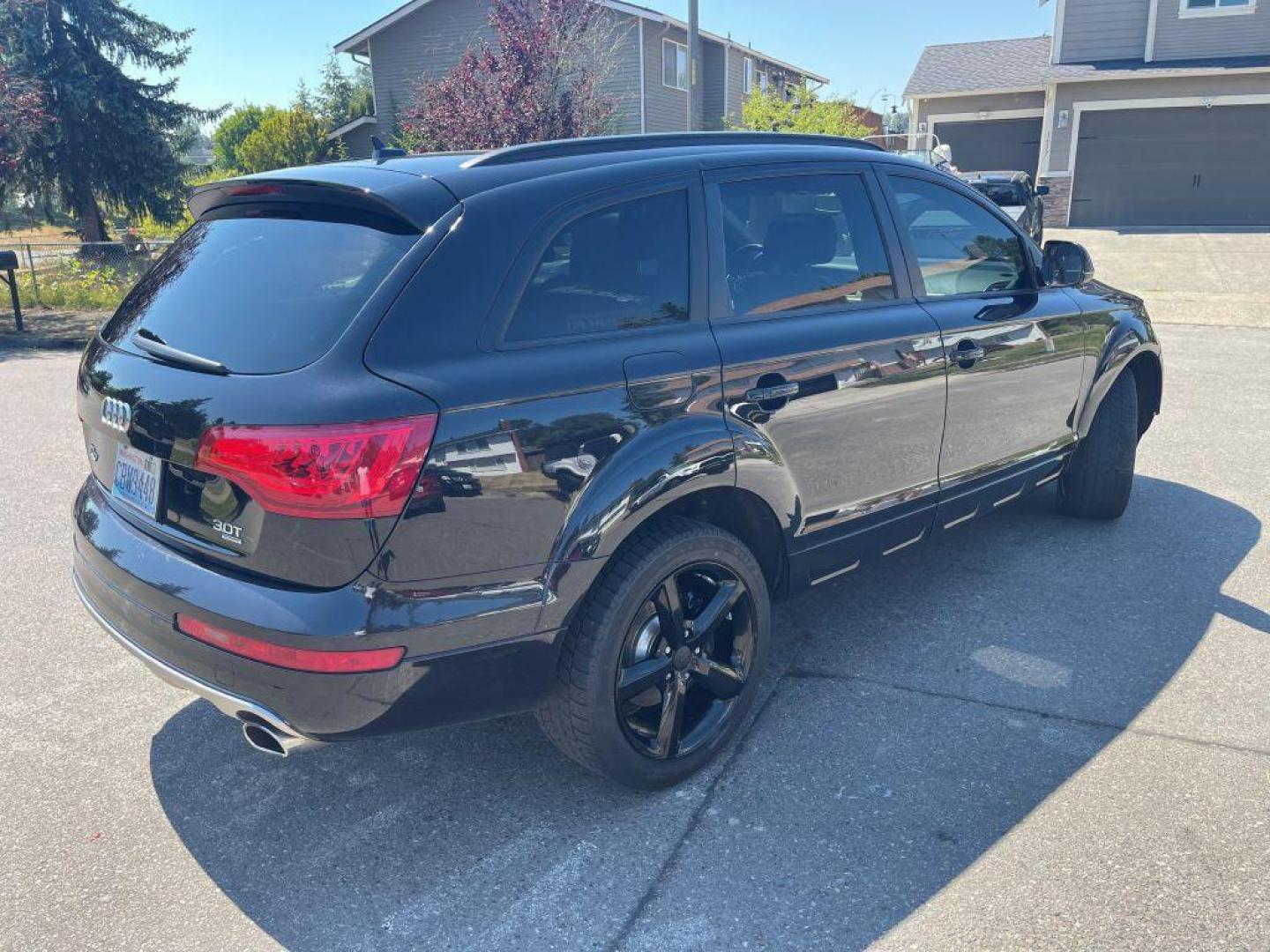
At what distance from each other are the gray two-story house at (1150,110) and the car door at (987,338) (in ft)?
65.3

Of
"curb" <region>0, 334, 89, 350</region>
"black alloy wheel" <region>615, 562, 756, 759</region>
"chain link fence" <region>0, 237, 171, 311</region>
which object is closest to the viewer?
"black alloy wheel" <region>615, 562, 756, 759</region>

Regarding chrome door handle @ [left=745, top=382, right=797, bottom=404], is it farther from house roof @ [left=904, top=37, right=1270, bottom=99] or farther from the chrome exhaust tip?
house roof @ [left=904, top=37, right=1270, bottom=99]

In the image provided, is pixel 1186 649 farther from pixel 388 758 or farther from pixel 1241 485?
pixel 388 758

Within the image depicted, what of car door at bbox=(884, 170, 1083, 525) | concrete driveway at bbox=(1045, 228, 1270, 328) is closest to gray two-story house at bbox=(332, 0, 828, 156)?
concrete driveway at bbox=(1045, 228, 1270, 328)

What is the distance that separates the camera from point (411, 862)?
274 cm

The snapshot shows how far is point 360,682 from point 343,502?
0.45 meters

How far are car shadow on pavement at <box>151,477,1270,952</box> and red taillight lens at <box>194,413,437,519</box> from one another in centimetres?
105

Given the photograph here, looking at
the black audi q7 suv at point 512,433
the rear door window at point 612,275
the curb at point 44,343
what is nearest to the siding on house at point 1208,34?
the curb at point 44,343

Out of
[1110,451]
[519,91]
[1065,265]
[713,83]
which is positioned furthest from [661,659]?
[713,83]

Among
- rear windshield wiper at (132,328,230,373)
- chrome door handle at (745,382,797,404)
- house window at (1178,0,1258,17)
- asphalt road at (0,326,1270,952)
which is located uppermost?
house window at (1178,0,1258,17)

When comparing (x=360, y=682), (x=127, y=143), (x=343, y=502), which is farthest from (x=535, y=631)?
(x=127, y=143)

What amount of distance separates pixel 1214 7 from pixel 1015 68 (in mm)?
4267

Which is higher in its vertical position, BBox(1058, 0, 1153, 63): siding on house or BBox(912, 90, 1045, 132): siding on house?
BBox(1058, 0, 1153, 63): siding on house

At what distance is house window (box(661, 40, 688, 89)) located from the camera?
2822 centimetres
